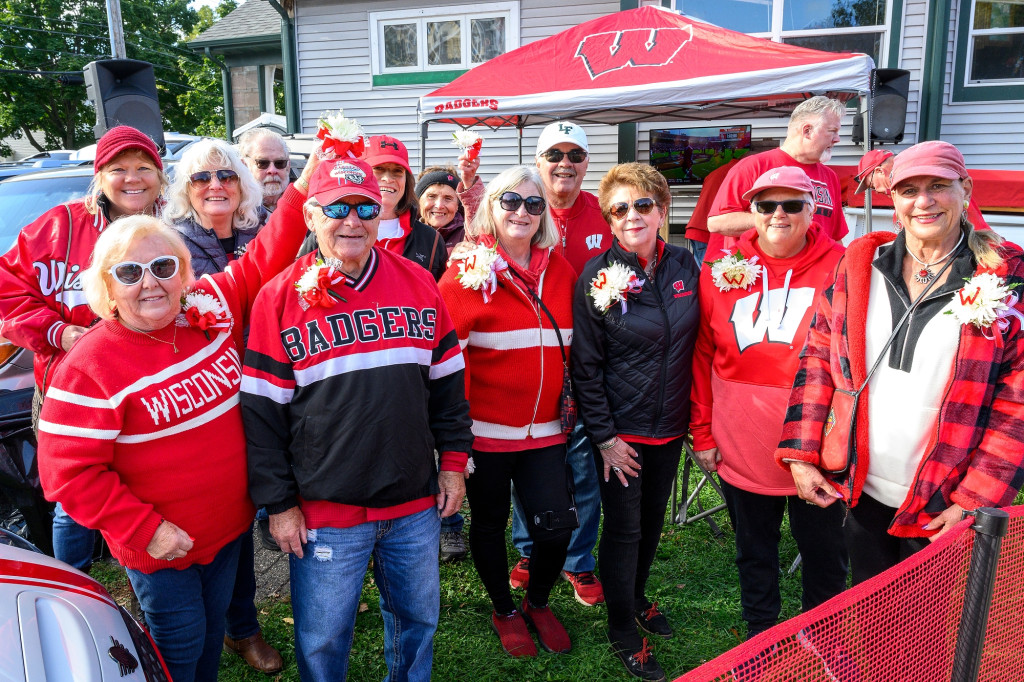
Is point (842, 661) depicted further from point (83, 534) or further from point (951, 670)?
point (83, 534)

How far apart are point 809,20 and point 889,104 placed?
1.92 metres

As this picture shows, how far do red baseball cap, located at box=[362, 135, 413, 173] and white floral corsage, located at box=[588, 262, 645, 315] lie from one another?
1135 millimetres

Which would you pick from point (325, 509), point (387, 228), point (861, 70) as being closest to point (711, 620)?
point (325, 509)

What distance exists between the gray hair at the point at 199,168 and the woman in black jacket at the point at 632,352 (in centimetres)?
150

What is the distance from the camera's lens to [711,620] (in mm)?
3377

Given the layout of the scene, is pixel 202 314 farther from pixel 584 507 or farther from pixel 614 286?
pixel 584 507

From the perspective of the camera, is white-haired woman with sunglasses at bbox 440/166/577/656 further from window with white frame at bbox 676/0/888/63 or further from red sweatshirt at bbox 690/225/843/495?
window with white frame at bbox 676/0/888/63

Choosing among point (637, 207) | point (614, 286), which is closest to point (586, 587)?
point (614, 286)

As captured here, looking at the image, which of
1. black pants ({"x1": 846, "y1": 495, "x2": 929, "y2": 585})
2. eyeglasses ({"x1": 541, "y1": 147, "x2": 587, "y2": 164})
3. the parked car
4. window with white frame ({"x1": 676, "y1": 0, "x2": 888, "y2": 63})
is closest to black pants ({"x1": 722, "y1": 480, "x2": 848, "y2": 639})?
black pants ({"x1": 846, "y1": 495, "x2": 929, "y2": 585})

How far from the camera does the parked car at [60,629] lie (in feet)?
5.15

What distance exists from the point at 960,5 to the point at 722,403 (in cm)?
890

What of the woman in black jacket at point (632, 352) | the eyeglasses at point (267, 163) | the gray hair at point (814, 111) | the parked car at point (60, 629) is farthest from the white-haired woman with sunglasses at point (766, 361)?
the eyeglasses at point (267, 163)

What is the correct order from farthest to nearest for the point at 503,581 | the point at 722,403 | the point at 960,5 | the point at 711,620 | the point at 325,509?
the point at 960,5, the point at 711,620, the point at 503,581, the point at 722,403, the point at 325,509

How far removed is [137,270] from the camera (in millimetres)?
1993
